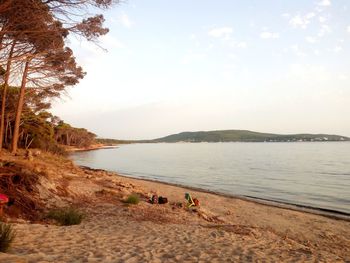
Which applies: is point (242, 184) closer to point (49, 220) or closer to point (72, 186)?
point (72, 186)

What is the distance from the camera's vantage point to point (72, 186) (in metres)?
15.8

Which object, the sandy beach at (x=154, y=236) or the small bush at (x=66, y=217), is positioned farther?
the small bush at (x=66, y=217)

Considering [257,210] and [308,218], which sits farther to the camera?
[257,210]

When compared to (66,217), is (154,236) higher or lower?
lower

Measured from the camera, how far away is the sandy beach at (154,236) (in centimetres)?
694

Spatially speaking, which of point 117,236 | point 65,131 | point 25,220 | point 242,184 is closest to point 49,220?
point 25,220

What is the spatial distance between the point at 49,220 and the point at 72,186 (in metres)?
5.76

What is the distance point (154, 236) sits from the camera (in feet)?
29.8

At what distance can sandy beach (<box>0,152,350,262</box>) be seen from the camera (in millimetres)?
6941

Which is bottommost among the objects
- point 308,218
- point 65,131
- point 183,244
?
point 308,218

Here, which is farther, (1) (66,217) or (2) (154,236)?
(1) (66,217)

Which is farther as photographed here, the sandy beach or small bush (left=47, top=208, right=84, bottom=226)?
small bush (left=47, top=208, right=84, bottom=226)

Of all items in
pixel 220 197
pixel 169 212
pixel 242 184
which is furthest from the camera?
pixel 242 184

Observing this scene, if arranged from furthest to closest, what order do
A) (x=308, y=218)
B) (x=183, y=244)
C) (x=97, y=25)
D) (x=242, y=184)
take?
(x=242, y=184)
(x=308, y=218)
(x=97, y=25)
(x=183, y=244)
